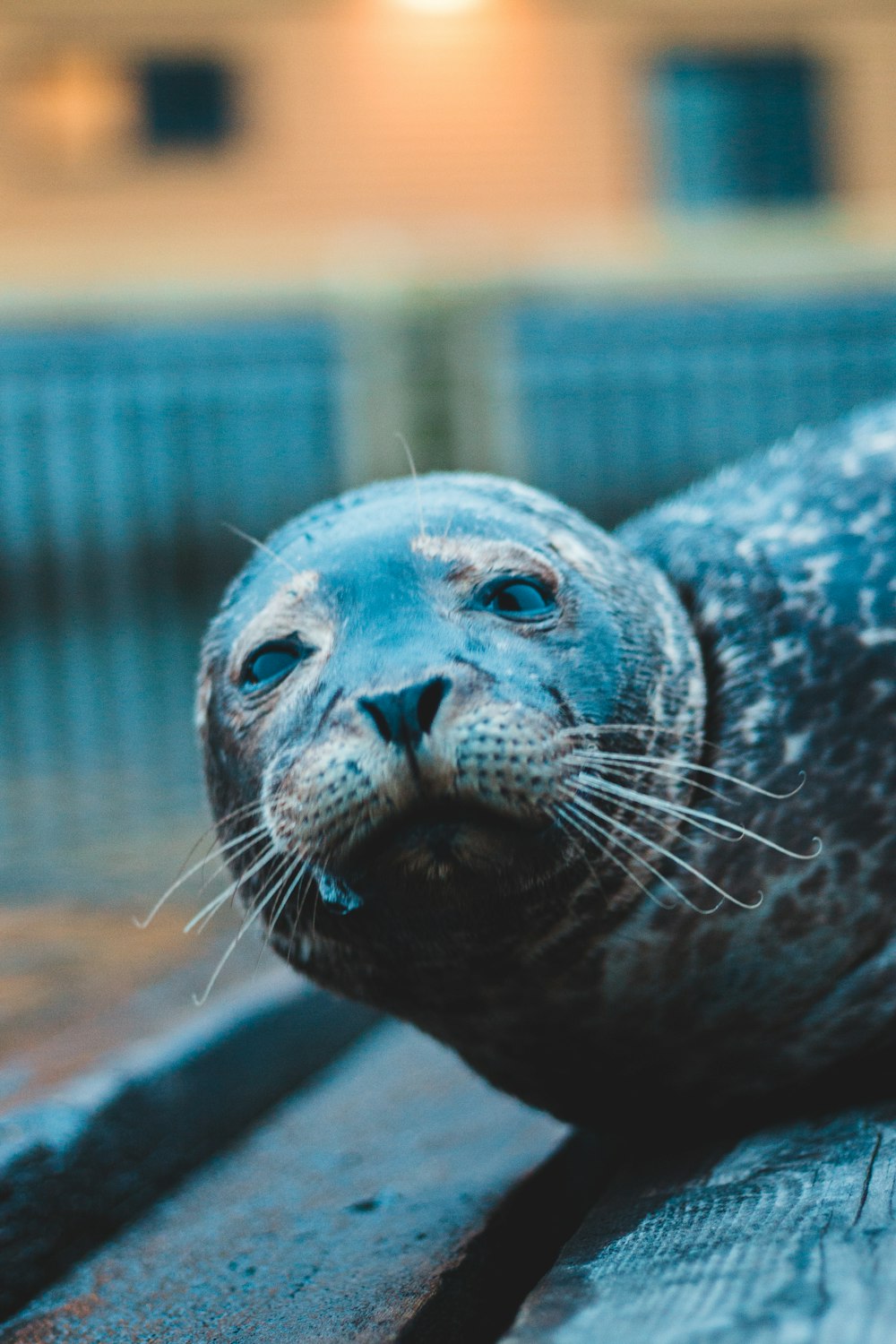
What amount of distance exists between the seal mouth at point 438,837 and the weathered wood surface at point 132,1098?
735 millimetres

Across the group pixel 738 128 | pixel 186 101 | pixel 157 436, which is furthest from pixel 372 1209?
pixel 738 128

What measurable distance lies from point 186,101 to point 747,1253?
1338cm

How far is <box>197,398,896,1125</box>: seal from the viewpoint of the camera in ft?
6.17

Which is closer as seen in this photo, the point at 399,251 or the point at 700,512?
the point at 700,512

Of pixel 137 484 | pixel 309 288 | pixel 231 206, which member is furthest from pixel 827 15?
pixel 137 484

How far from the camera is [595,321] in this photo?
8.78 metres

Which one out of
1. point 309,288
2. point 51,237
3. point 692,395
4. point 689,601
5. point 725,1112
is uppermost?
point 51,237

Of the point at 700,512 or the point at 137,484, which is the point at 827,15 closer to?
the point at 137,484

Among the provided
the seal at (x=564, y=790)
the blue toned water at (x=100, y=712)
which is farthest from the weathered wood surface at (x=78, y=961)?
the blue toned water at (x=100, y=712)

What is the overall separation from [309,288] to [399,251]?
716mm

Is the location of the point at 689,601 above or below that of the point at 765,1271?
above

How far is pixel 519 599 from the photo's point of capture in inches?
87.0

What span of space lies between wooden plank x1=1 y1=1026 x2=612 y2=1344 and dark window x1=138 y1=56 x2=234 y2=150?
11927 mm

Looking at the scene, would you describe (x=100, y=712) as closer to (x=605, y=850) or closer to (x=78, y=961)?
(x=78, y=961)
